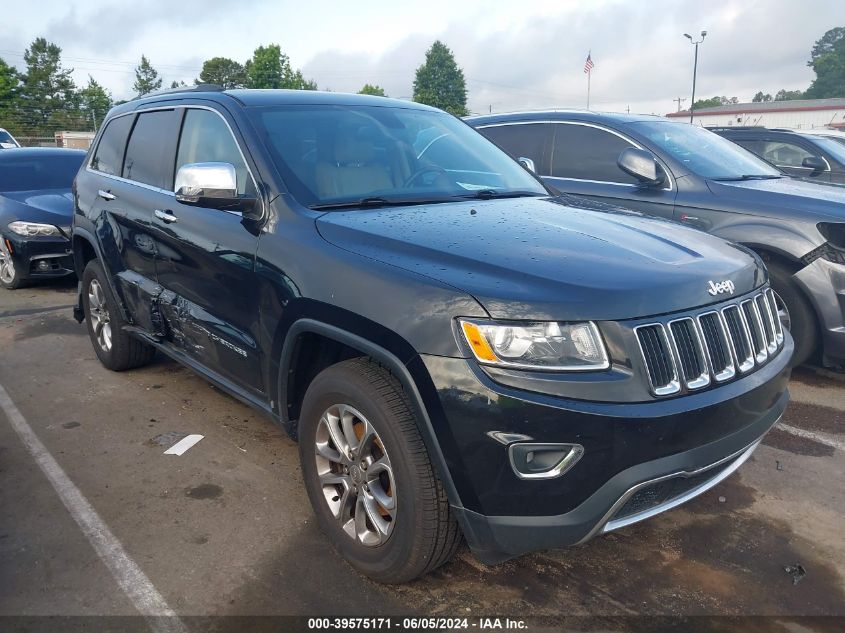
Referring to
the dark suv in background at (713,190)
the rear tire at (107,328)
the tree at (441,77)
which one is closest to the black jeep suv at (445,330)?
the rear tire at (107,328)

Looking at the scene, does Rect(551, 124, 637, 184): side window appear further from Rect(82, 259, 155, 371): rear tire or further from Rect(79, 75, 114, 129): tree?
Rect(79, 75, 114, 129): tree

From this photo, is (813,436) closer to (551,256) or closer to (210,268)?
(551,256)

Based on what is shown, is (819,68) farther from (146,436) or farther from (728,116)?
(146,436)

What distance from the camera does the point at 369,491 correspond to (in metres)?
2.67

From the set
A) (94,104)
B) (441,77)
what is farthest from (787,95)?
(94,104)

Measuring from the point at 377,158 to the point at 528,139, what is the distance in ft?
10.5

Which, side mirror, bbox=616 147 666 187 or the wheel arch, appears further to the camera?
side mirror, bbox=616 147 666 187

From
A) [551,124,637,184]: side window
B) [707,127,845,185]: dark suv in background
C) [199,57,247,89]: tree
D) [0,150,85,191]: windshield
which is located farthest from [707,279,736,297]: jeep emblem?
[199,57,247,89]: tree

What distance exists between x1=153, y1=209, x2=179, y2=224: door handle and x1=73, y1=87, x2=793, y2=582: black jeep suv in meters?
0.02

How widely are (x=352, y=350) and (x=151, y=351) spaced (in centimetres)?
295

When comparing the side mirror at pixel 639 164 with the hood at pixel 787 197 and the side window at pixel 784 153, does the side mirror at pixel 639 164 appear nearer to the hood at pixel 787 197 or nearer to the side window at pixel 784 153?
the hood at pixel 787 197

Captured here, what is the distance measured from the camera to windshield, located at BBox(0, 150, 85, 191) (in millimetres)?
8844

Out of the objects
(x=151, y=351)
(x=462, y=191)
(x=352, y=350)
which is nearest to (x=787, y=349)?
(x=462, y=191)

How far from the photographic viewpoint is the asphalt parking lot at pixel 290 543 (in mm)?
2639
